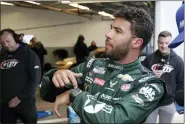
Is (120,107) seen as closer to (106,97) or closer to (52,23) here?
(106,97)

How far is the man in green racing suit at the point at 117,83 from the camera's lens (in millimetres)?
1439

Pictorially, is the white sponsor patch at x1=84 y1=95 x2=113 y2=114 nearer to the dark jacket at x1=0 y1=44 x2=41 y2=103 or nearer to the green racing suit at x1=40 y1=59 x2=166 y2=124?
the green racing suit at x1=40 y1=59 x2=166 y2=124

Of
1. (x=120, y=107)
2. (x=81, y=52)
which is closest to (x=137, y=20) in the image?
(x=120, y=107)

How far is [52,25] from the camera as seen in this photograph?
16.3 m

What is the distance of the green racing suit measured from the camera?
4.67 feet

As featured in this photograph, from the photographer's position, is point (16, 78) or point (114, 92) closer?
point (114, 92)

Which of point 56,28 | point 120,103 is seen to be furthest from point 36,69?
point 56,28

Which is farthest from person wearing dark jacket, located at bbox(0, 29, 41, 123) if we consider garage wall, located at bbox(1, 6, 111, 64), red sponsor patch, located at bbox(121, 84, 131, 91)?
garage wall, located at bbox(1, 6, 111, 64)

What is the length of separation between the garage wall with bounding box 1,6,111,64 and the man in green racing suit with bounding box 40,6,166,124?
13.2 m

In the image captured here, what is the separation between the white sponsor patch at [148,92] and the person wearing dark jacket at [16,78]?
2718 millimetres

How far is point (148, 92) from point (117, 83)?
0.23 m

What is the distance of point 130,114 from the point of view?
4.78ft

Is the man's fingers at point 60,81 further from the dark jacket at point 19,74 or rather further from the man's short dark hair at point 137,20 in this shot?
the dark jacket at point 19,74

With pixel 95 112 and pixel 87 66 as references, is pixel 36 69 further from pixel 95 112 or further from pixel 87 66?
pixel 95 112
